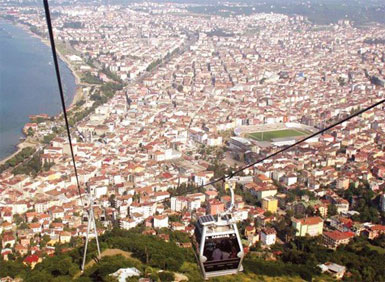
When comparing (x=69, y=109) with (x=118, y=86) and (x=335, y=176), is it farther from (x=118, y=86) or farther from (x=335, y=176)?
(x=335, y=176)

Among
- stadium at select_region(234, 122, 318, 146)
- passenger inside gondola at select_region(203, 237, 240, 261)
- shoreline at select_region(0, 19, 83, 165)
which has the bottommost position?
stadium at select_region(234, 122, 318, 146)

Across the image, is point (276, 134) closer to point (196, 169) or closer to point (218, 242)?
point (196, 169)

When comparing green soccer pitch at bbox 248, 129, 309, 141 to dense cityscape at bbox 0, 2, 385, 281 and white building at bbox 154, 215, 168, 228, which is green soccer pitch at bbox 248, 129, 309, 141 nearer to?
dense cityscape at bbox 0, 2, 385, 281

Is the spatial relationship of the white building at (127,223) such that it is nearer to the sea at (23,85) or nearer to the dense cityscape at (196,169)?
the dense cityscape at (196,169)

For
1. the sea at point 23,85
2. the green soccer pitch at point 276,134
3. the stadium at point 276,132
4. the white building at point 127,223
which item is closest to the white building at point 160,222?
the white building at point 127,223

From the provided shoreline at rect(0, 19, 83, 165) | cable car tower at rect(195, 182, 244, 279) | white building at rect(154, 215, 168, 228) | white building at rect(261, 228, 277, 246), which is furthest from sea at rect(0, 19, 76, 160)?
cable car tower at rect(195, 182, 244, 279)

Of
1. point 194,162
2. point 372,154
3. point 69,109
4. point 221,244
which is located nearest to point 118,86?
point 69,109
